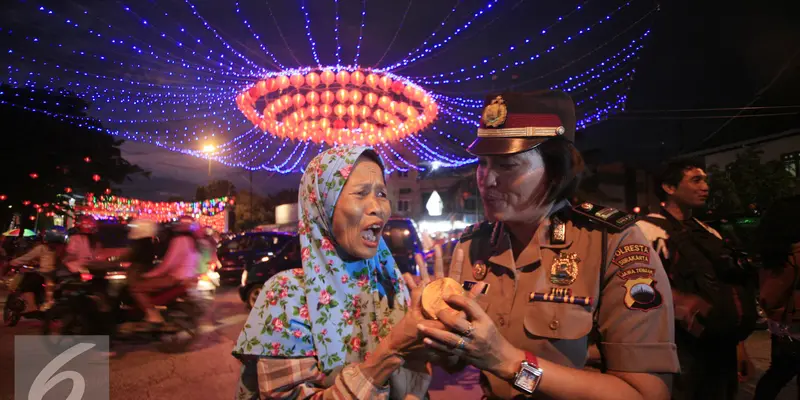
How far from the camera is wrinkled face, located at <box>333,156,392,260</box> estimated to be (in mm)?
1840

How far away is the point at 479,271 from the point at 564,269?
34cm

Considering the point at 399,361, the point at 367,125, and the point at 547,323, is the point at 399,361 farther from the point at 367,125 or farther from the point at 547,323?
the point at 367,125

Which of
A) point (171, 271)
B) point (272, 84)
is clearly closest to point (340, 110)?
point (272, 84)

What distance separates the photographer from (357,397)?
1.42 metres

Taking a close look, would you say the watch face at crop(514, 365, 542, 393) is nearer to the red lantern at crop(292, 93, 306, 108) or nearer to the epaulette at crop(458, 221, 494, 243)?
the epaulette at crop(458, 221, 494, 243)

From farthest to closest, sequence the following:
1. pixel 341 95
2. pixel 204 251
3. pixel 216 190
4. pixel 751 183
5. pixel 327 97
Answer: pixel 216 190 → pixel 751 183 → pixel 327 97 → pixel 341 95 → pixel 204 251

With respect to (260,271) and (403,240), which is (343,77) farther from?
(260,271)

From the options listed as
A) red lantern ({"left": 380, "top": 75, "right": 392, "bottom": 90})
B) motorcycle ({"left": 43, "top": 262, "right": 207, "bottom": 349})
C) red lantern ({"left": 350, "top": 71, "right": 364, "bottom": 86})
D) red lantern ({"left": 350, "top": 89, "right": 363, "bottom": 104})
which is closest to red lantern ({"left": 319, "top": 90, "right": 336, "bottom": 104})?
red lantern ({"left": 350, "top": 89, "right": 363, "bottom": 104})

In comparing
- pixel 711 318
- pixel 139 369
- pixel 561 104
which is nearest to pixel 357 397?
pixel 561 104

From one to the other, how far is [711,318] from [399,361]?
8.57 feet

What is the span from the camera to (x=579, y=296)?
146 cm

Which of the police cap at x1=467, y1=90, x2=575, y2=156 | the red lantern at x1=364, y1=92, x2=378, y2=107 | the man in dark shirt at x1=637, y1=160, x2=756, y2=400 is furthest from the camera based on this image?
the red lantern at x1=364, y1=92, x2=378, y2=107

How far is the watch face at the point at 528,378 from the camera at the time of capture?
3.94 ft

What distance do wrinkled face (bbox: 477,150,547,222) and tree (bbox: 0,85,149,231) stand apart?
20.7 metres
